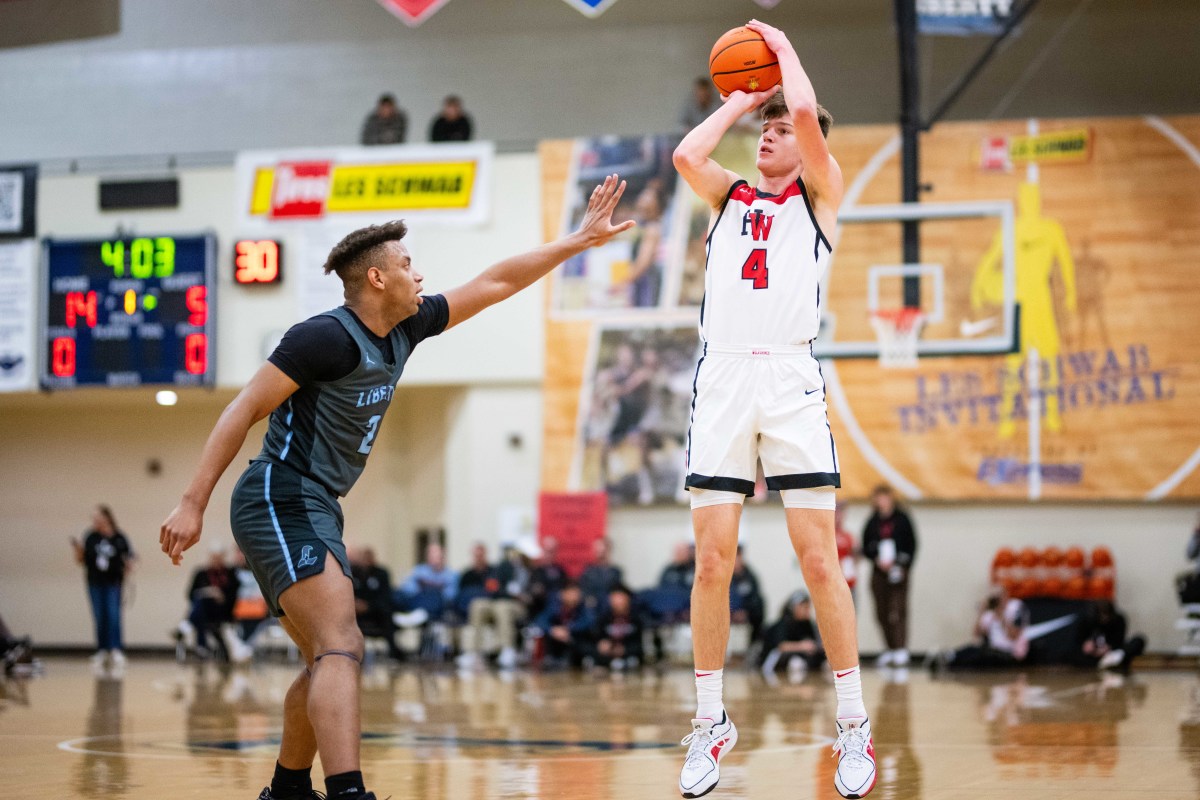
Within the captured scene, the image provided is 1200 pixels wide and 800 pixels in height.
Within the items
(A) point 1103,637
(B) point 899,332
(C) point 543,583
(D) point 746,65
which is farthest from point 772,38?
(C) point 543,583

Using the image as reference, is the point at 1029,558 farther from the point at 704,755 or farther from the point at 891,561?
the point at 704,755

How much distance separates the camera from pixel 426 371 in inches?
725

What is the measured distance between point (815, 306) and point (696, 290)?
39.9ft

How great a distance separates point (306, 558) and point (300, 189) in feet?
46.6

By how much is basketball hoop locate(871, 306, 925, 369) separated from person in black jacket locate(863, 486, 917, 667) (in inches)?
75.4

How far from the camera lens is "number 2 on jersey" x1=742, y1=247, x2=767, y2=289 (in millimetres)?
5336

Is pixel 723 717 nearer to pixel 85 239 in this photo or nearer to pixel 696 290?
pixel 696 290

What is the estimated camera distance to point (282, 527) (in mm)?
4852

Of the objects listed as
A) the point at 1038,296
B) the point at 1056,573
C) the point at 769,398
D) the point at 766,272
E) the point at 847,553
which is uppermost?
the point at 1038,296

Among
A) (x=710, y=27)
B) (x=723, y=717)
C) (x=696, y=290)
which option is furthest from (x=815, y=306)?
(x=710, y=27)

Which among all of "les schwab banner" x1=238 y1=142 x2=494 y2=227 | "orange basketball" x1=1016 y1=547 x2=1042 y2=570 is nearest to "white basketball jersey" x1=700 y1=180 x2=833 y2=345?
"orange basketball" x1=1016 y1=547 x2=1042 y2=570

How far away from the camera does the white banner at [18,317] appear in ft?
60.0

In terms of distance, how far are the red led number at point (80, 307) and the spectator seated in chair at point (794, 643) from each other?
8.83m

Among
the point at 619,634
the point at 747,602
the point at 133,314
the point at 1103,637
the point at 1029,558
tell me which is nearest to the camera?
the point at 1103,637
